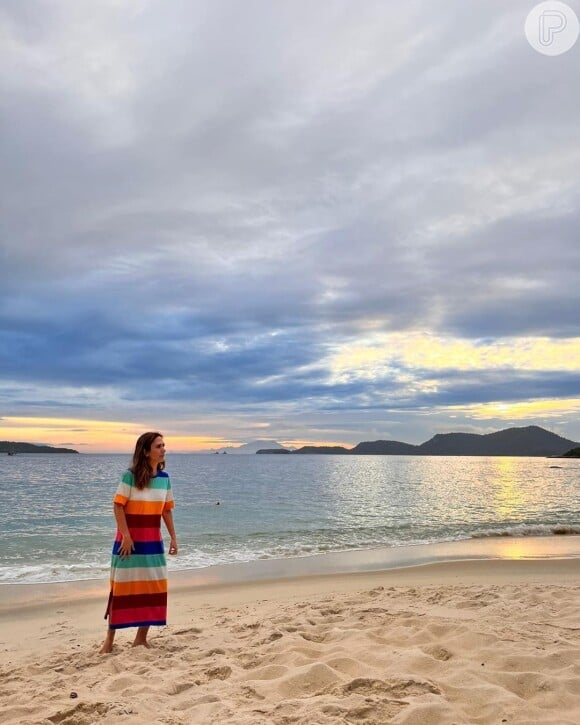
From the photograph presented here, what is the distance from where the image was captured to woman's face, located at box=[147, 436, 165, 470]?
5.45 meters

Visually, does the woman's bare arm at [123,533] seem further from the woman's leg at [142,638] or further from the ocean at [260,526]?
the ocean at [260,526]

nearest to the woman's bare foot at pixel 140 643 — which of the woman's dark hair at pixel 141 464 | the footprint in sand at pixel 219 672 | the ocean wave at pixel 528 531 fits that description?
the footprint in sand at pixel 219 672

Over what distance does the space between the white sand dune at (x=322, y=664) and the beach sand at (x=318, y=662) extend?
0.05ft

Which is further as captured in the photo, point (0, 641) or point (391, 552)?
point (391, 552)

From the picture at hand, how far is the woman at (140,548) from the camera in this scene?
5.36 meters

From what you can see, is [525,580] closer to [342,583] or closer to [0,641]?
[342,583]

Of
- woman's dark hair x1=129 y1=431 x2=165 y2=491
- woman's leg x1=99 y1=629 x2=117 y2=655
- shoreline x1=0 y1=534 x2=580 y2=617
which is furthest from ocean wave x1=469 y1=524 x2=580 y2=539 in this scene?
woman's dark hair x1=129 y1=431 x2=165 y2=491

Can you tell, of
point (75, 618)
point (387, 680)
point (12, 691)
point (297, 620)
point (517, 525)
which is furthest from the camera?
point (517, 525)

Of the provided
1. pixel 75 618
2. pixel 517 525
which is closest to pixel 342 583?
pixel 75 618

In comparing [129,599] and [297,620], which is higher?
[129,599]

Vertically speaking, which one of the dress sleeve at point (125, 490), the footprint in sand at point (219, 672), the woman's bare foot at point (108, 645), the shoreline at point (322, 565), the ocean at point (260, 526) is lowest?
the ocean at point (260, 526)

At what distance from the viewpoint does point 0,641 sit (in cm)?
672

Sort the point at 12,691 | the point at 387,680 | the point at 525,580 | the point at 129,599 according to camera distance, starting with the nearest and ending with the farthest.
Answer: the point at 387,680 → the point at 12,691 → the point at 129,599 → the point at 525,580

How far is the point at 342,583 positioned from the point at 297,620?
12.4ft
